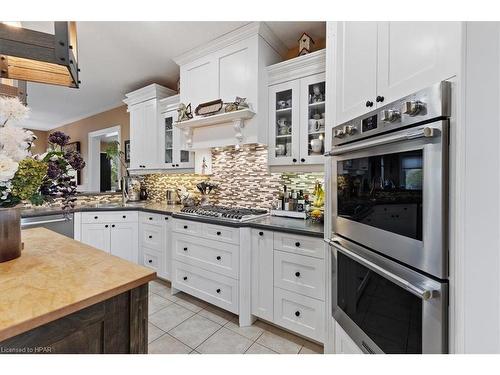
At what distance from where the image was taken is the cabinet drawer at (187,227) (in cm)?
226

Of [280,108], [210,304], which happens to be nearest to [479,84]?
[280,108]

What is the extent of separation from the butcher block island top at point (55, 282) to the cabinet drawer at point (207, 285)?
1.20 m

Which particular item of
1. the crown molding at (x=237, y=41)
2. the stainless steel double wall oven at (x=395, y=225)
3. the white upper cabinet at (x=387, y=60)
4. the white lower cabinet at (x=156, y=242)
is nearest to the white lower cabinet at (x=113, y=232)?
the white lower cabinet at (x=156, y=242)

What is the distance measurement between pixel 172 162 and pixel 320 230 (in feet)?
7.02

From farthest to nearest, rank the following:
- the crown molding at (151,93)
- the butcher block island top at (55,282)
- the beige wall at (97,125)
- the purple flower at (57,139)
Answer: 1. the beige wall at (97,125)
2. the crown molding at (151,93)
3. the purple flower at (57,139)
4. the butcher block island top at (55,282)

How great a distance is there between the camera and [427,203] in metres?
0.82

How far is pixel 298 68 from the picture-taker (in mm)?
2107

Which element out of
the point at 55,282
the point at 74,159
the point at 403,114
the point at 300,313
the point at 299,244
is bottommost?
the point at 300,313

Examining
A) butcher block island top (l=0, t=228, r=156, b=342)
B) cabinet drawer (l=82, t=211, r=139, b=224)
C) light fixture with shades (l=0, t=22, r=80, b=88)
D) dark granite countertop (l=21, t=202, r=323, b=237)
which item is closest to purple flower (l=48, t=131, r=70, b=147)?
light fixture with shades (l=0, t=22, r=80, b=88)

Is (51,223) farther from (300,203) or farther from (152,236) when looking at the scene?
(300,203)

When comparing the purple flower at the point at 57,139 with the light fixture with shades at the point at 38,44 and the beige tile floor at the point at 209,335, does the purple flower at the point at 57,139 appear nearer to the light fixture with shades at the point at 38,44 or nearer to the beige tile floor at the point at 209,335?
the light fixture with shades at the point at 38,44

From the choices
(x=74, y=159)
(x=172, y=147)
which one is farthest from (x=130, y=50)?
(x=74, y=159)

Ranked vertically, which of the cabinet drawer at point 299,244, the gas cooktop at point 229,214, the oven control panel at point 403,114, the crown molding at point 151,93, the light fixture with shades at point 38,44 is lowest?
the cabinet drawer at point 299,244

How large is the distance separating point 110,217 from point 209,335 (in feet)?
6.40
